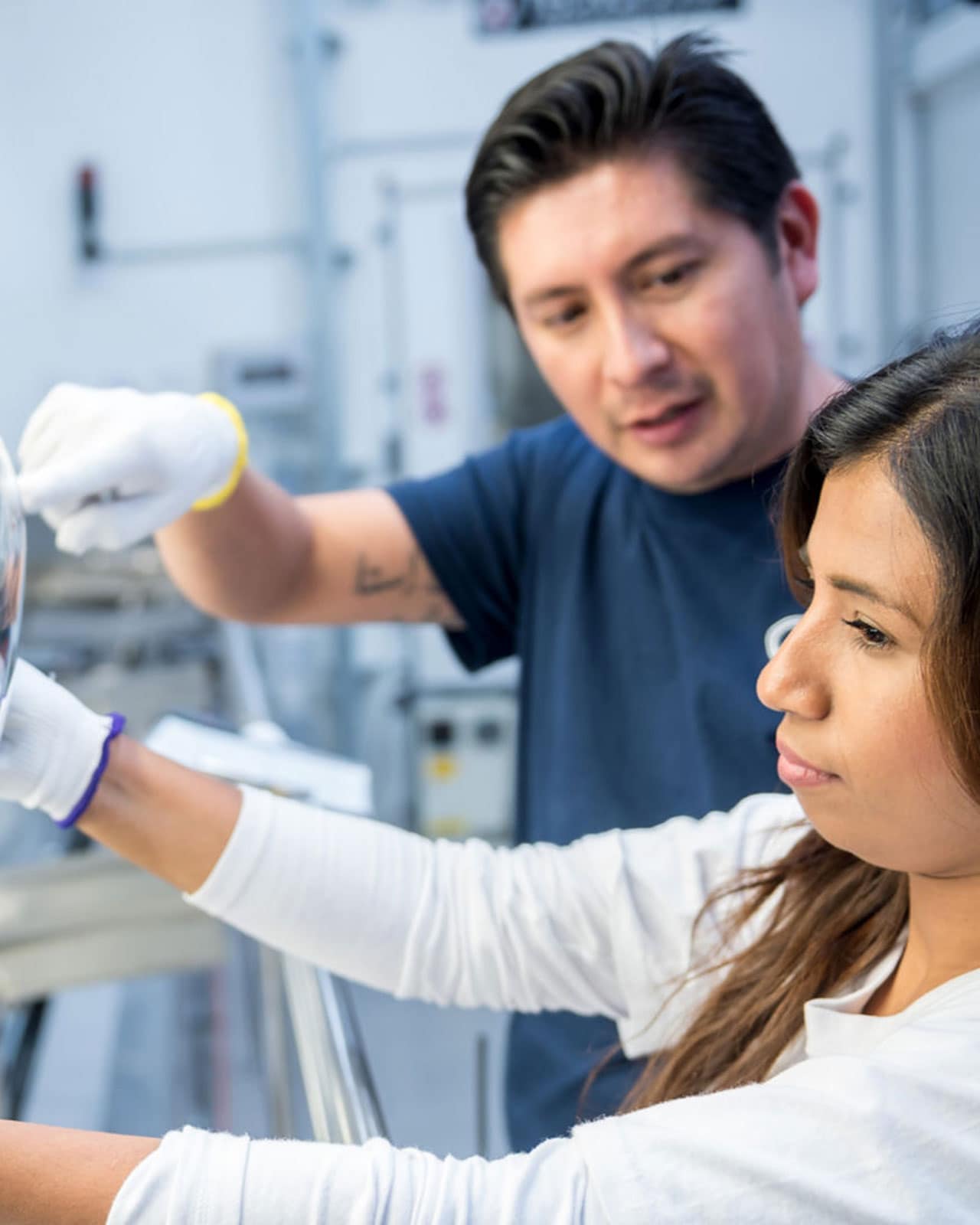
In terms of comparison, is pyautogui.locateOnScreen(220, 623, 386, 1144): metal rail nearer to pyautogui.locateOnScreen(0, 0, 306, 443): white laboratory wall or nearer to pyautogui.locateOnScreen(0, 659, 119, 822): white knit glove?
pyautogui.locateOnScreen(0, 659, 119, 822): white knit glove

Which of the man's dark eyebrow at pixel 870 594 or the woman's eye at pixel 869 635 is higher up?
the man's dark eyebrow at pixel 870 594

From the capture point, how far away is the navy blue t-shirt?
111cm

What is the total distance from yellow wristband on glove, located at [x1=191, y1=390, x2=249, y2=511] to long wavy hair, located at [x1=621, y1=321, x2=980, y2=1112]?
0.58m

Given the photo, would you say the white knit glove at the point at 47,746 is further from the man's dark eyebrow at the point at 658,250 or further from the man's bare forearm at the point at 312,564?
the man's dark eyebrow at the point at 658,250

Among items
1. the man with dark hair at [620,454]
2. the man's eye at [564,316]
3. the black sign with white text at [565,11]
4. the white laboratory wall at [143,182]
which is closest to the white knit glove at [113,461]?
the man with dark hair at [620,454]

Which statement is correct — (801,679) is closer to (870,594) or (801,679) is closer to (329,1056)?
(870,594)

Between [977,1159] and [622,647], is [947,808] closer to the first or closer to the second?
[977,1159]

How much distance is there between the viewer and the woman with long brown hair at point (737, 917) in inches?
21.9

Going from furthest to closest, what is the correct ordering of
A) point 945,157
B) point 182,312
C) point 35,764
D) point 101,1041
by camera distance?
point 182,312 < point 945,157 < point 101,1041 < point 35,764

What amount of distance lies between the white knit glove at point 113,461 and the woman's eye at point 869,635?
627 millimetres

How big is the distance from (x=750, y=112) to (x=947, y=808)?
780mm

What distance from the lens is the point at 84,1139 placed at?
0.57m

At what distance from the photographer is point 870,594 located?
2.04ft

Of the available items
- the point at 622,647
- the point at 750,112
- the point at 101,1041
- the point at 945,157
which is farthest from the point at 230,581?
the point at 945,157
